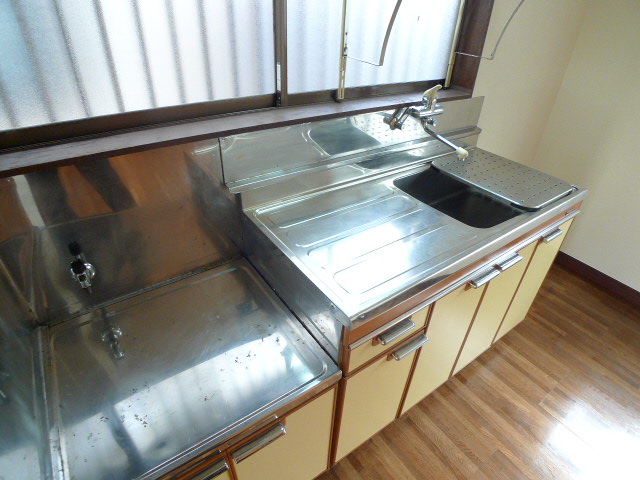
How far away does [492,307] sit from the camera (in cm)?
149

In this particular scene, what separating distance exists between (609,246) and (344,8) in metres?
2.07

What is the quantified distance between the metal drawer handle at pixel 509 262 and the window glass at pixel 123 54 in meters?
1.02

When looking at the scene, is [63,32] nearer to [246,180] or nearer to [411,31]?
[246,180]

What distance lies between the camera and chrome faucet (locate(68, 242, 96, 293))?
0.96m

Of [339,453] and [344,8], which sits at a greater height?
[344,8]

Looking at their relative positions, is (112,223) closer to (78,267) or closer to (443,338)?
(78,267)

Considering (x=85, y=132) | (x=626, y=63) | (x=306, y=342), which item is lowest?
(x=306, y=342)

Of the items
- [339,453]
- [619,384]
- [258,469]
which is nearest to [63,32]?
[258,469]

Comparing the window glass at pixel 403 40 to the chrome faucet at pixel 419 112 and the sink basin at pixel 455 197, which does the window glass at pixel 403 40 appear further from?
the sink basin at pixel 455 197

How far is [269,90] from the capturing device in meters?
1.23

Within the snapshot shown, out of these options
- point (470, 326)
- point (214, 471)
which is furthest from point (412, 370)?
point (214, 471)

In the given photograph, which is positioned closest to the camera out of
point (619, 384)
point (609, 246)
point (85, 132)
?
point (85, 132)

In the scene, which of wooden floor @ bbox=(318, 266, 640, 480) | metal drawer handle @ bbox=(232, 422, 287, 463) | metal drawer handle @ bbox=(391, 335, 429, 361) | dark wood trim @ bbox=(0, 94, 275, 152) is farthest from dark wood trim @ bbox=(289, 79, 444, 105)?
wooden floor @ bbox=(318, 266, 640, 480)

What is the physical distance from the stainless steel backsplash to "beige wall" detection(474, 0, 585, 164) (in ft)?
4.32
